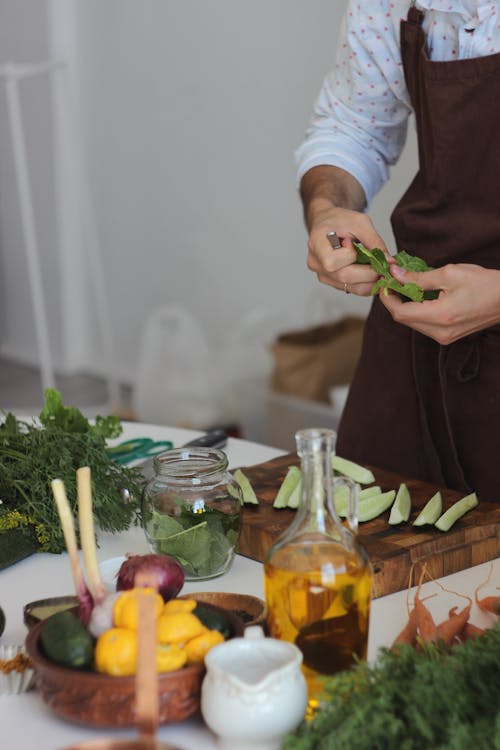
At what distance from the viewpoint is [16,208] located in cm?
596

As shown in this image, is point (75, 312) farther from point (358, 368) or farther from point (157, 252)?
point (358, 368)

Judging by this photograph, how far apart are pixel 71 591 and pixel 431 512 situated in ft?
1.60

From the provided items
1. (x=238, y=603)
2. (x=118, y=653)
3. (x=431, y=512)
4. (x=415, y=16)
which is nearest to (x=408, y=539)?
(x=431, y=512)

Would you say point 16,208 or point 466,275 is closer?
point 466,275

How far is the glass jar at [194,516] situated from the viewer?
4.52 ft

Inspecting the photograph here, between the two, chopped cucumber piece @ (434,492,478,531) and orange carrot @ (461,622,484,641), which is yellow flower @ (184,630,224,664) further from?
chopped cucumber piece @ (434,492,478,531)

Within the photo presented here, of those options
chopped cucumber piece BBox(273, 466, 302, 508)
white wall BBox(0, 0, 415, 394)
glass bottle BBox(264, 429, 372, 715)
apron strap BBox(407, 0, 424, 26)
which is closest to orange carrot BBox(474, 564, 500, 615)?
glass bottle BBox(264, 429, 372, 715)

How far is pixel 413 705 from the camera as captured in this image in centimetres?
91

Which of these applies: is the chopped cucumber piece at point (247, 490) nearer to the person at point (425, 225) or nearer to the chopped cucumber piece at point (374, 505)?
the chopped cucumber piece at point (374, 505)

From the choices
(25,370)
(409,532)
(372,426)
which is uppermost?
(409,532)

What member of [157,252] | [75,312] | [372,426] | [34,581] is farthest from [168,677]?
[75,312]

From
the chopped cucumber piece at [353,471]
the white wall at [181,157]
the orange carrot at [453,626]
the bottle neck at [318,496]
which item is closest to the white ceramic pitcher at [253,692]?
the bottle neck at [318,496]

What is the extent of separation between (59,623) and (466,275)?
86 centimetres

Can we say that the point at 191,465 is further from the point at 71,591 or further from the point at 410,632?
the point at 410,632
